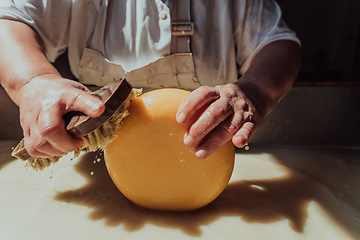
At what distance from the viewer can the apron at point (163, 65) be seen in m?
1.25

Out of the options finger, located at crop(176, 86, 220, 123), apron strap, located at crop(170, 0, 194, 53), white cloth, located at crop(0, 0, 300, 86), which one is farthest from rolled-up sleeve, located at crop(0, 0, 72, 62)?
finger, located at crop(176, 86, 220, 123)

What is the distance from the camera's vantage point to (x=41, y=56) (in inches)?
37.3

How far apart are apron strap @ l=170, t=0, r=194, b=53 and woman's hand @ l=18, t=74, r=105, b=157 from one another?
2.10 ft

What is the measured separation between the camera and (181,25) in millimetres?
1241

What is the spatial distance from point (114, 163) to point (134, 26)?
726 mm

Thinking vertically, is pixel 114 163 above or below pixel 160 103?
below

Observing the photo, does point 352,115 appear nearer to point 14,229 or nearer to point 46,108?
point 46,108

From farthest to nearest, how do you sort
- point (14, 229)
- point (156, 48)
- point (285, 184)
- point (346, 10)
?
point (346, 10)
point (156, 48)
point (285, 184)
point (14, 229)

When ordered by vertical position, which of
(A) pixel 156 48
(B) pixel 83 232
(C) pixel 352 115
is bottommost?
(C) pixel 352 115

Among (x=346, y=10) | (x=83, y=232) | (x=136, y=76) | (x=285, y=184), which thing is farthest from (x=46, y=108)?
(x=346, y=10)

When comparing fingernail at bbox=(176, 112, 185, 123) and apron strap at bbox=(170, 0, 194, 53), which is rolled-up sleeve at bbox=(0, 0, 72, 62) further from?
fingernail at bbox=(176, 112, 185, 123)

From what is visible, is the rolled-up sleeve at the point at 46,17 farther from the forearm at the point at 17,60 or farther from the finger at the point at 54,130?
the finger at the point at 54,130

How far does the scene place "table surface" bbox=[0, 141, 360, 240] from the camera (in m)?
0.80

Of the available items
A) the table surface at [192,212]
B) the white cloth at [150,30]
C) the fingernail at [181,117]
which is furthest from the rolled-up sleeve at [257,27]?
the fingernail at [181,117]
